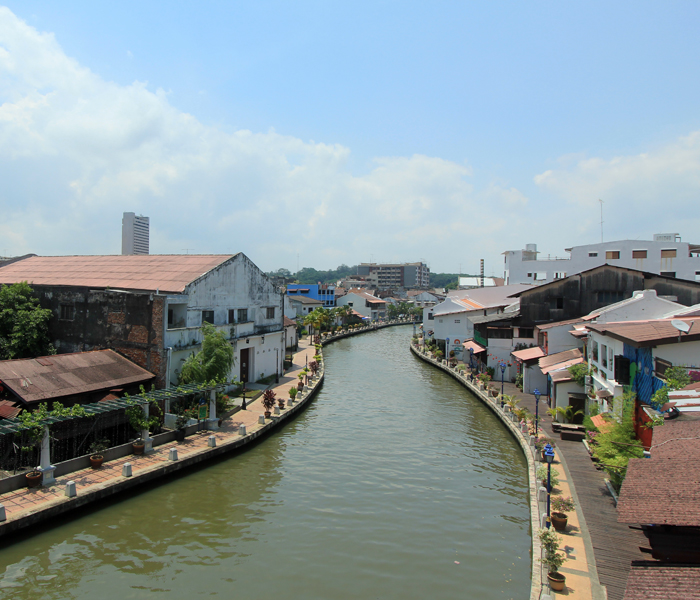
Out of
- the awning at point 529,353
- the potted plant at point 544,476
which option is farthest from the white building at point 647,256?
the potted plant at point 544,476

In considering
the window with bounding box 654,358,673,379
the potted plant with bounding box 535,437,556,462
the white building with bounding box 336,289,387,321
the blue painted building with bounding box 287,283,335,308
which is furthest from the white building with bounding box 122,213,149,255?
the window with bounding box 654,358,673,379

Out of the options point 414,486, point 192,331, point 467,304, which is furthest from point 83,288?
point 467,304

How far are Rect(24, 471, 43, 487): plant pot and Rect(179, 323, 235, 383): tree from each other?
832cm

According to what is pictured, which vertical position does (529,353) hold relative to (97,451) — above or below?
above

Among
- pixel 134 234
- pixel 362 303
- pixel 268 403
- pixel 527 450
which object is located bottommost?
pixel 527 450

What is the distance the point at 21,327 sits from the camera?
25766mm

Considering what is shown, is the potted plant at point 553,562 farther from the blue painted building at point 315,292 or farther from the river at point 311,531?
the blue painted building at point 315,292

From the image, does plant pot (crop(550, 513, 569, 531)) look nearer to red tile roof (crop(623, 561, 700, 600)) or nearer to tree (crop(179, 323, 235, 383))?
red tile roof (crop(623, 561, 700, 600))

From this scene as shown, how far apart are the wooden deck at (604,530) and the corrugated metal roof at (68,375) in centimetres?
1875

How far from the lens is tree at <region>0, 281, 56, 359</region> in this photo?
25469mm

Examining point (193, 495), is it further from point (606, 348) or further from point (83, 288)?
point (606, 348)

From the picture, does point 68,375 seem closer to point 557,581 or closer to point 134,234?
point 557,581

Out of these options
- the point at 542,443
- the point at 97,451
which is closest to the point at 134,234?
the point at 97,451

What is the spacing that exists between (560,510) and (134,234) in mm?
115512
